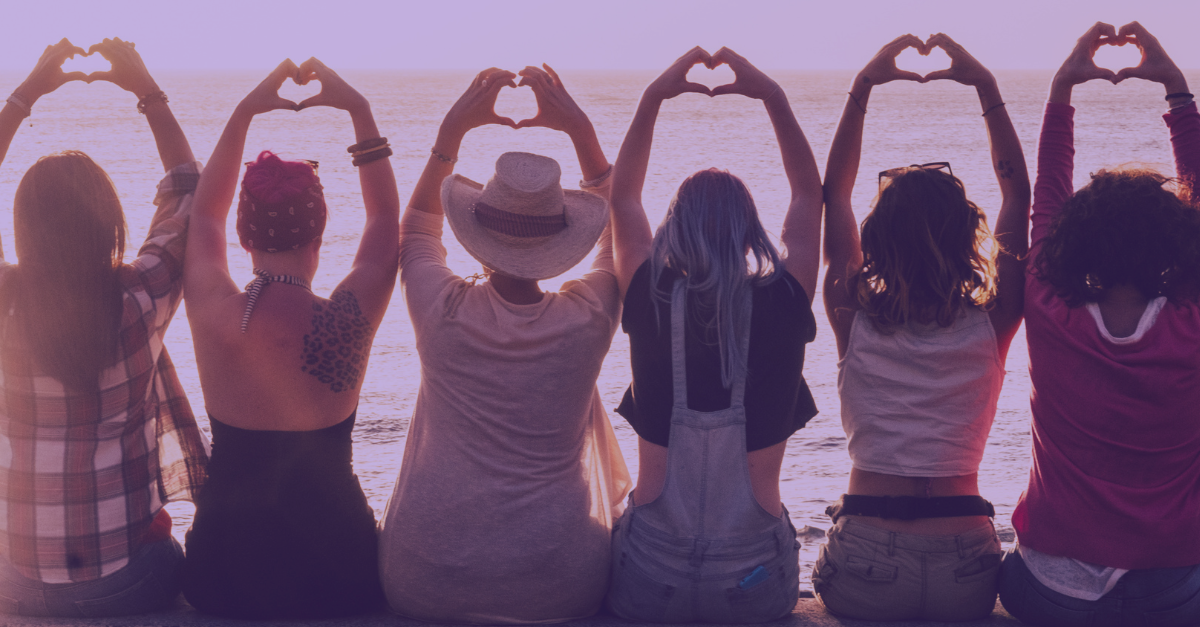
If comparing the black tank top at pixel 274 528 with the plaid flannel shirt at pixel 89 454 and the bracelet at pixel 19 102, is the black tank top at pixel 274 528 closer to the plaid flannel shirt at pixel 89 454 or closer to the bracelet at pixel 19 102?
the plaid flannel shirt at pixel 89 454

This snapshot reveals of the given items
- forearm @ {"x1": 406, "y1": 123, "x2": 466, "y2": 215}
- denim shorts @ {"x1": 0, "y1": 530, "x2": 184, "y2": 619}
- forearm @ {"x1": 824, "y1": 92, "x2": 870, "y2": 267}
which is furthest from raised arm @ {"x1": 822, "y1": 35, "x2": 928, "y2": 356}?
denim shorts @ {"x1": 0, "y1": 530, "x2": 184, "y2": 619}

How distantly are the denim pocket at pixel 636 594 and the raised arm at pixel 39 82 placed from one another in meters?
2.08

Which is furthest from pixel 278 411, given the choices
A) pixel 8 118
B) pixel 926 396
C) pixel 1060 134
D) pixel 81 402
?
pixel 1060 134

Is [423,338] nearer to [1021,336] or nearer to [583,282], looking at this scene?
[583,282]

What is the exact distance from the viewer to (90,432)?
109 inches

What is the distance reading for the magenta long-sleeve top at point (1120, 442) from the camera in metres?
2.67

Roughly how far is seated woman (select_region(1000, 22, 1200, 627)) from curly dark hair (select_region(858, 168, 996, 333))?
182 millimetres

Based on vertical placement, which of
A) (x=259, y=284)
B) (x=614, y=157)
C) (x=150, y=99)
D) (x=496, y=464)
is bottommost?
(x=614, y=157)

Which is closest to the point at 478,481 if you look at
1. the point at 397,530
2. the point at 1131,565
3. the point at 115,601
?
the point at 397,530

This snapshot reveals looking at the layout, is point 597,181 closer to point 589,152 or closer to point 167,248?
point 589,152

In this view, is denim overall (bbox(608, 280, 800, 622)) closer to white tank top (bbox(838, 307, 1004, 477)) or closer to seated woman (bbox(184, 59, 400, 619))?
white tank top (bbox(838, 307, 1004, 477))

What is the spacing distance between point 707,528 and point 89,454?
1.59 m

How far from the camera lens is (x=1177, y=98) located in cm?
324

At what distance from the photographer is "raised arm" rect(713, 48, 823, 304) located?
294 centimetres
